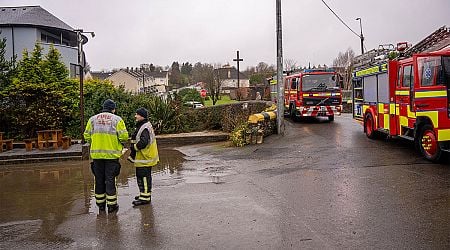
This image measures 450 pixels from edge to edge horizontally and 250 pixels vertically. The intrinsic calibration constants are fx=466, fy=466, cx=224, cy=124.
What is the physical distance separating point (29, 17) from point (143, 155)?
28.5 m

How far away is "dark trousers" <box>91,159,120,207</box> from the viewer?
7.36m

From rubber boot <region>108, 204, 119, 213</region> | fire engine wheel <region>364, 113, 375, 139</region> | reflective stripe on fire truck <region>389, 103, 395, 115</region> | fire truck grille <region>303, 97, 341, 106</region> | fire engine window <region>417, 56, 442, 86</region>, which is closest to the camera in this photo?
rubber boot <region>108, 204, 119, 213</region>

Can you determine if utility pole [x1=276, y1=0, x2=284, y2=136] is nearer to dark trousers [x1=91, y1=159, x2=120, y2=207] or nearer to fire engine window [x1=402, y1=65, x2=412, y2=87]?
fire engine window [x1=402, y1=65, x2=412, y2=87]

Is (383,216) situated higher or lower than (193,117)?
lower

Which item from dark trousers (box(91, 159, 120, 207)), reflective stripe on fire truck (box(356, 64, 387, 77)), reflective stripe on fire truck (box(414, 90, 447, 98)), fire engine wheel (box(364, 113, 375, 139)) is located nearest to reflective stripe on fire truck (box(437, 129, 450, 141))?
reflective stripe on fire truck (box(414, 90, 447, 98))

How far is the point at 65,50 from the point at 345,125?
886 inches

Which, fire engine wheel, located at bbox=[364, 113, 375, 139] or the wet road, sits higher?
fire engine wheel, located at bbox=[364, 113, 375, 139]

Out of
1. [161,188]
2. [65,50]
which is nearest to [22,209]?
[161,188]

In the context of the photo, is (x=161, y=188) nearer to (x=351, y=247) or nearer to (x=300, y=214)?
(x=300, y=214)

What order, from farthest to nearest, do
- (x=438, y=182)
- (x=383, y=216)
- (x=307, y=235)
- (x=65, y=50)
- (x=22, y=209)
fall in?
(x=65, y=50) → (x=438, y=182) → (x=22, y=209) → (x=383, y=216) → (x=307, y=235)

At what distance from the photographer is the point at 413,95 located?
10766 millimetres

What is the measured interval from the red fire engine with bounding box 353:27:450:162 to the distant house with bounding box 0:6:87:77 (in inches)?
891

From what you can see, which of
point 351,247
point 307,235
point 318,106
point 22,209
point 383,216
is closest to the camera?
point 351,247

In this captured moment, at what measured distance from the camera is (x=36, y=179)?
417 inches
